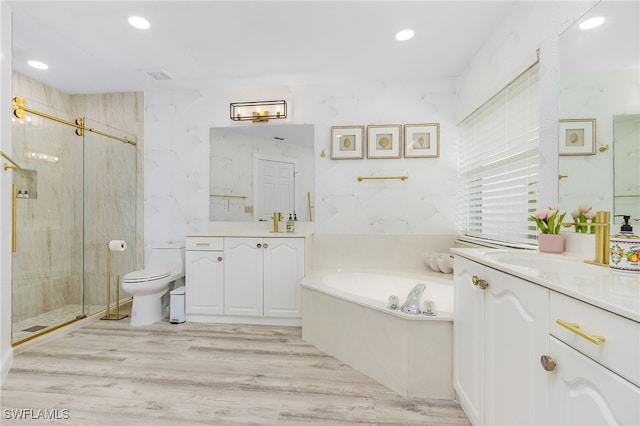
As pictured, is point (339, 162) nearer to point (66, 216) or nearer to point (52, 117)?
point (52, 117)

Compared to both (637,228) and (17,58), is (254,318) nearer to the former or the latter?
(637,228)

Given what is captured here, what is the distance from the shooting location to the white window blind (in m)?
1.85

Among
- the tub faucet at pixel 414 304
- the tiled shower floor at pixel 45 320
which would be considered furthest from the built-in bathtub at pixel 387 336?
the tiled shower floor at pixel 45 320

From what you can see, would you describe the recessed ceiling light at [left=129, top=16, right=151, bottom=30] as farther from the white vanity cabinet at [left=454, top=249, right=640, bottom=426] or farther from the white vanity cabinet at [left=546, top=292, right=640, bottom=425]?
the white vanity cabinet at [left=546, top=292, right=640, bottom=425]

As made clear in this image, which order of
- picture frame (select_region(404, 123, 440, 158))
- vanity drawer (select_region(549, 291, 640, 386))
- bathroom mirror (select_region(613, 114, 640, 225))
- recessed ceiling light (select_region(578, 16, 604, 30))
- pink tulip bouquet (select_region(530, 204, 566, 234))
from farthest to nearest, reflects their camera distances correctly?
picture frame (select_region(404, 123, 440, 158))
pink tulip bouquet (select_region(530, 204, 566, 234))
recessed ceiling light (select_region(578, 16, 604, 30))
bathroom mirror (select_region(613, 114, 640, 225))
vanity drawer (select_region(549, 291, 640, 386))

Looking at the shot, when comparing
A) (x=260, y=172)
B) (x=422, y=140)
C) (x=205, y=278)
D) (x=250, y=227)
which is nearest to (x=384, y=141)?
(x=422, y=140)

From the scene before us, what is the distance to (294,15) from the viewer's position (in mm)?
2057

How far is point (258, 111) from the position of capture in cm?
322

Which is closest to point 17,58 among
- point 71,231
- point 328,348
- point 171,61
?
point 171,61

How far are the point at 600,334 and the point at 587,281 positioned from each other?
0.86 feet

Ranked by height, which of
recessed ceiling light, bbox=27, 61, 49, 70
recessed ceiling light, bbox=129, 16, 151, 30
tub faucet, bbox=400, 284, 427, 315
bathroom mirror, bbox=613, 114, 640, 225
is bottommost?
tub faucet, bbox=400, 284, 427, 315

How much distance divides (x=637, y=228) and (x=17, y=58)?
4.42 m

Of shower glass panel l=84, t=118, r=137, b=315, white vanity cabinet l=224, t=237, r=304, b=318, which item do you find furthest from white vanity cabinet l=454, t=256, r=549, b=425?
shower glass panel l=84, t=118, r=137, b=315

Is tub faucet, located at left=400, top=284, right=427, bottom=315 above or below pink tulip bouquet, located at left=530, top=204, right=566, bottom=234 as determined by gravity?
below
